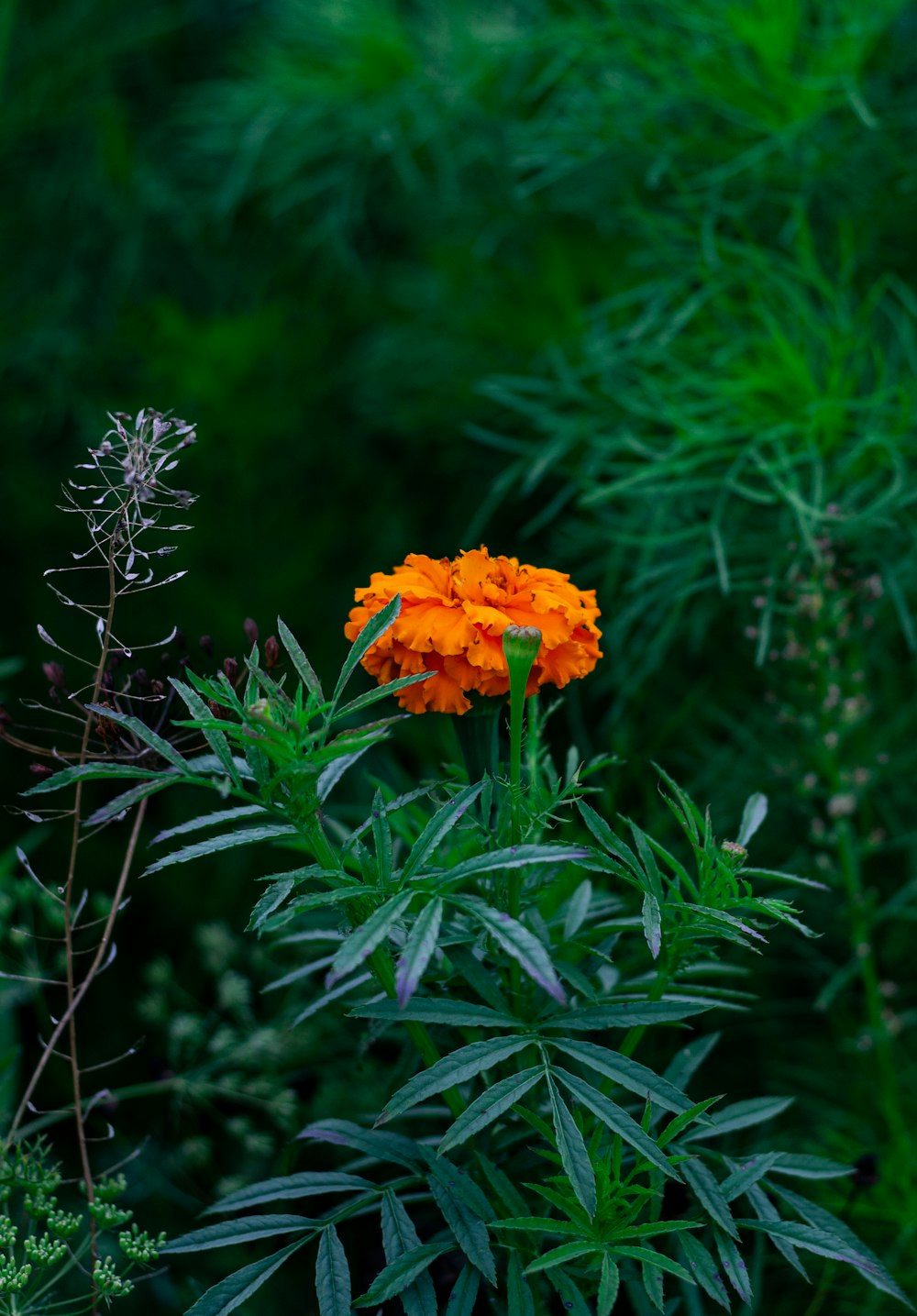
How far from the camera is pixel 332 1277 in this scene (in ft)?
1.57

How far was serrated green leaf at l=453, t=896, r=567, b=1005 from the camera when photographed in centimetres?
39

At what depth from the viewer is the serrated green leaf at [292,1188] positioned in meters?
0.50

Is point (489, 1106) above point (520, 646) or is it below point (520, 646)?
below

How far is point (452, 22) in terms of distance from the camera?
1.22m

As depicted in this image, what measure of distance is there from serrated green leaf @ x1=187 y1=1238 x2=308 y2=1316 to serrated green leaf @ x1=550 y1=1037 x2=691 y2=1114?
153mm

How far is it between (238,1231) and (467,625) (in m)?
0.27

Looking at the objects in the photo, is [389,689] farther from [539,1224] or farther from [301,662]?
[539,1224]

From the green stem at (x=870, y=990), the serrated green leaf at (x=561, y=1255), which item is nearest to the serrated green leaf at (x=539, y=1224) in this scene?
the serrated green leaf at (x=561, y=1255)

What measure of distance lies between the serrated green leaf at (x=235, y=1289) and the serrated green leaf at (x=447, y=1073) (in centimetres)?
10

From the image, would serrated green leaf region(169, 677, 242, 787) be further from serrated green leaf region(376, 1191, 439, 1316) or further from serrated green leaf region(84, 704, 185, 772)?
serrated green leaf region(376, 1191, 439, 1316)

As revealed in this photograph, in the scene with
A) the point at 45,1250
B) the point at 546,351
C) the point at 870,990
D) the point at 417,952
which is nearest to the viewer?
the point at 417,952

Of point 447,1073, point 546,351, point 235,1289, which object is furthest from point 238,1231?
point 546,351

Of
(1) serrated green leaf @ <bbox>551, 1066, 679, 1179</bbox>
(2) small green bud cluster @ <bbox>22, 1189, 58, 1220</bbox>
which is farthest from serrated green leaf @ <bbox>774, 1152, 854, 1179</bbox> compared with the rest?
(2) small green bud cluster @ <bbox>22, 1189, 58, 1220</bbox>

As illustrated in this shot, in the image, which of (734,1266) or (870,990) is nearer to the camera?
(734,1266)
